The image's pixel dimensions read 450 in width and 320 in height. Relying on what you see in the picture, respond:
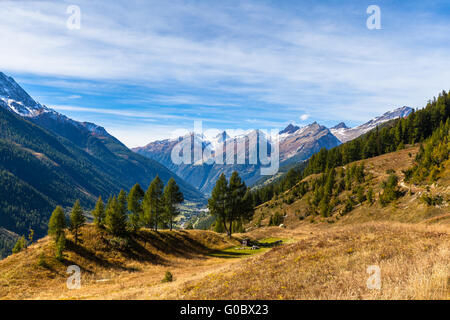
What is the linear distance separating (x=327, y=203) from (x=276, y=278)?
3172 inches

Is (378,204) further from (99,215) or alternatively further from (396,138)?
(396,138)

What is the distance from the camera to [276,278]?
16.2 meters

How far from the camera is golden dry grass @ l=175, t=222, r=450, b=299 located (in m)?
11.0

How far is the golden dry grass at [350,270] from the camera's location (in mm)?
11047

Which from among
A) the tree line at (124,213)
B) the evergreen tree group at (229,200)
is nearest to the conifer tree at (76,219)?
the tree line at (124,213)

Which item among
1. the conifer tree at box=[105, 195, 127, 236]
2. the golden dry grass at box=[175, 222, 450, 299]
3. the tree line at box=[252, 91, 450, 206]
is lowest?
the conifer tree at box=[105, 195, 127, 236]

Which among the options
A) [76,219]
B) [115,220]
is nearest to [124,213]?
[115,220]

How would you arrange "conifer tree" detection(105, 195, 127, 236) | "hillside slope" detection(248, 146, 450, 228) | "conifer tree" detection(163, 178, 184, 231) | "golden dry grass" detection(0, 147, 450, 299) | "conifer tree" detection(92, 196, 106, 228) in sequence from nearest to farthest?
"golden dry grass" detection(0, 147, 450, 299), "conifer tree" detection(105, 195, 127, 236), "conifer tree" detection(92, 196, 106, 228), "hillside slope" detection(248, 146, 450, 228), "conifer tree" detection(163, 178, 184, 231)

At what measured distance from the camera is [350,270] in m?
14.9

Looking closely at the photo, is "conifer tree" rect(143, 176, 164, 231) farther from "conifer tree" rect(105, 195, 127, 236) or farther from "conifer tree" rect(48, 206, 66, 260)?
"conifer tree" rect(48, 206, 66, 260)

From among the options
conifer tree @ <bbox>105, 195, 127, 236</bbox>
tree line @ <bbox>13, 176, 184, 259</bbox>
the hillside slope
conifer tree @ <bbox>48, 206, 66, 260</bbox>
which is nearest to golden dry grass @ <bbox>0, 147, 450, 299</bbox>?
conifer tree @ <bbox>48, 206, 66, 260</bbox>
